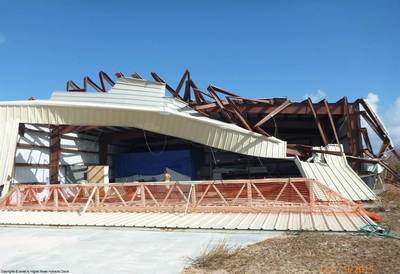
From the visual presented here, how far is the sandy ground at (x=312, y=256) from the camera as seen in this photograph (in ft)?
19.5

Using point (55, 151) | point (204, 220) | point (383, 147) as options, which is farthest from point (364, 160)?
point (55, 151)

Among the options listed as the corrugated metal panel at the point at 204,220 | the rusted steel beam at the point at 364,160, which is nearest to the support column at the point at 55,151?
the corrugated metal panel at the point at 204,220

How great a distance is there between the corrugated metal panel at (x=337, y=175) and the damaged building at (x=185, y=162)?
0.18 feet

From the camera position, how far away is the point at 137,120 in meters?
20.4

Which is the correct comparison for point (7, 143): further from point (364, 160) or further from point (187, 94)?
point (364, 160)

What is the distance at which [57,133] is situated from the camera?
2494 cm

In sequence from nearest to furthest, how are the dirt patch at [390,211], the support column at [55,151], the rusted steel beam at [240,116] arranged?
1. the dirt patch at [390,211]
2. the rusted steel beam at [240,116]
3. the support column at [55,151]

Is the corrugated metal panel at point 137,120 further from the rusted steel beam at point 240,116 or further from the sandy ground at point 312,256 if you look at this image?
the sandy ground at point 312,256

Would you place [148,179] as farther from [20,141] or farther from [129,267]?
[129,267]

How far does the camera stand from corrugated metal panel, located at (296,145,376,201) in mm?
16062

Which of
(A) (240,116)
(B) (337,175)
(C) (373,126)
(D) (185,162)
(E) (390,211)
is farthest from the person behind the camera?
(D) (185,162)

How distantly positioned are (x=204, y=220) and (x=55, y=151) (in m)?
16.3

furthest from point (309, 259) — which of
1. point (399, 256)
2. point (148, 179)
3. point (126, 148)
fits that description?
point (126, 148)

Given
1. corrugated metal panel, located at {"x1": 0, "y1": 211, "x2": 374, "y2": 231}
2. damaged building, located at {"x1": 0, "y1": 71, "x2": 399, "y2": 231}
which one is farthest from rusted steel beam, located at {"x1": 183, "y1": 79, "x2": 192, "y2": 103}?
corrugated metal panel, located at {"x1": 0, "y1": 211, "x2": 374, "y2": 231}
